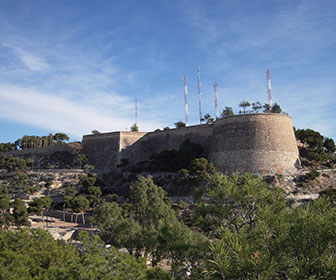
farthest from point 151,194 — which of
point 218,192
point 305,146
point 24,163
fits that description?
point 24,163

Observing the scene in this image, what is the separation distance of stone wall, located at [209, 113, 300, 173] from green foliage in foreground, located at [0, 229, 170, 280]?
77.1 ft

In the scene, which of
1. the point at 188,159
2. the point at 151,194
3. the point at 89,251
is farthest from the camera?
the point at 188,159

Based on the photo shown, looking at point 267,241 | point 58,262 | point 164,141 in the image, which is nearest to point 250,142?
point 164,141

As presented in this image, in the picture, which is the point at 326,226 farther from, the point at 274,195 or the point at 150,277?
the point at 150,277

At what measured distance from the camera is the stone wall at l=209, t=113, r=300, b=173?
31622 millimetres

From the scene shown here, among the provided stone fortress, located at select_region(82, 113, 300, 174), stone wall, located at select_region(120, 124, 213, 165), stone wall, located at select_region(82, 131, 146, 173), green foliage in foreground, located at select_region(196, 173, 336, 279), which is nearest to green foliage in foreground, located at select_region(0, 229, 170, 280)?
green foliage in foreground, located at select_region(196, 173, 336, 279)

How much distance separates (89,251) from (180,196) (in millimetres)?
22461

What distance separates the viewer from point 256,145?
1280 inches

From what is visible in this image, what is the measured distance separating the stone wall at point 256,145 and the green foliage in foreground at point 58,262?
2349 centimetres

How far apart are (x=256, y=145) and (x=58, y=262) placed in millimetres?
25447

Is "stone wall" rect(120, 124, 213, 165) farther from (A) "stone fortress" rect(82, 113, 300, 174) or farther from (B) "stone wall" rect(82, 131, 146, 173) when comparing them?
(B) "stone wall" rect(82, 131, 146, 173)

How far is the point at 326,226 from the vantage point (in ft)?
21.6

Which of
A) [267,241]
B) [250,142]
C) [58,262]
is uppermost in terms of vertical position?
[250,142]

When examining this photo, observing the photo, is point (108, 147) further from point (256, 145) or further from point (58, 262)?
point (58, 262)
